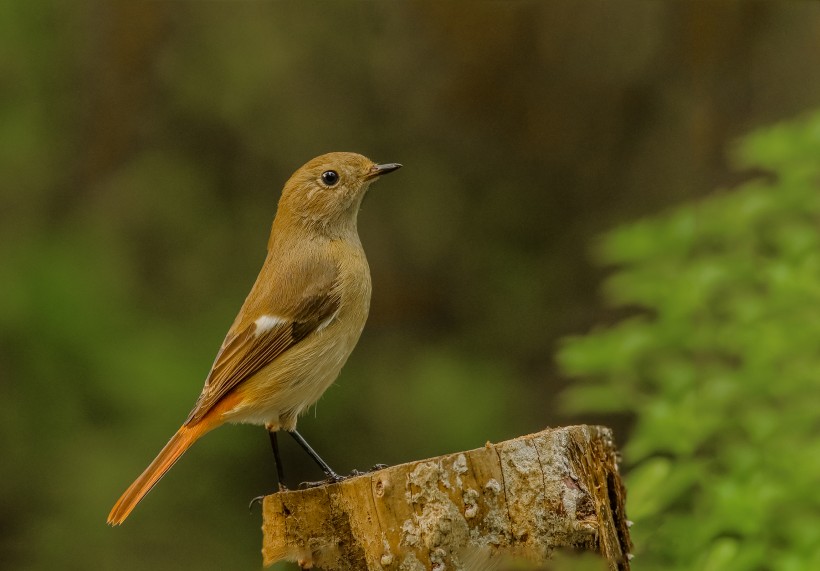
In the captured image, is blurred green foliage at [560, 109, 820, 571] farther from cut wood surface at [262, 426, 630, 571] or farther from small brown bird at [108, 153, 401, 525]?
small brown bird at [108, 153, 401, 525]

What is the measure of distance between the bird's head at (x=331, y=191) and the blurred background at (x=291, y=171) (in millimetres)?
2626

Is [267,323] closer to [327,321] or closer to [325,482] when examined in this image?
[327,321]

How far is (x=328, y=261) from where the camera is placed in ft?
15.7

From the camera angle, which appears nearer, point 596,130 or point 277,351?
point 277,351

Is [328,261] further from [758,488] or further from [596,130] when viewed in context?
[596,130]

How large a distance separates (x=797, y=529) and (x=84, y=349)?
5243 millimetres

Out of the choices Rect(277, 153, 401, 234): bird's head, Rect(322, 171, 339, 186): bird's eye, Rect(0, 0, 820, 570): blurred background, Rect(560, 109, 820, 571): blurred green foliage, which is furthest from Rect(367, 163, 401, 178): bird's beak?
Rect(0, 0, 820, 570): blurred background

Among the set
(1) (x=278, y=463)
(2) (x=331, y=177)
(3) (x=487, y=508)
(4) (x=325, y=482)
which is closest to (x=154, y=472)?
(1) (x=278, y=463)

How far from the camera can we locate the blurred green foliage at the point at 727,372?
380 centimetres

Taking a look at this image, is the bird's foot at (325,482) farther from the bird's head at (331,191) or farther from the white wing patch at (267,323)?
the bird's head at (331,191)

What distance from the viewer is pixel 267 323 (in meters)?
4.57

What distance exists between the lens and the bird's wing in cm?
449

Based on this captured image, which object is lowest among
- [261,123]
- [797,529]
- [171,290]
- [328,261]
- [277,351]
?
[797,529]

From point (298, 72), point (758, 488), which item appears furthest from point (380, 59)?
point (758, 488)
